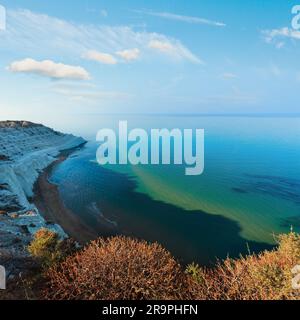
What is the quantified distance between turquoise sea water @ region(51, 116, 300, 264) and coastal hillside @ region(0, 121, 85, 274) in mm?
5619

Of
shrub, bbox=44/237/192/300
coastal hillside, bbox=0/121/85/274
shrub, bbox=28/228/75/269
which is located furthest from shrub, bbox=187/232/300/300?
coastal hillside, bbox=0/121/85/274

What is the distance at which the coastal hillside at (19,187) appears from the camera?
24069mm

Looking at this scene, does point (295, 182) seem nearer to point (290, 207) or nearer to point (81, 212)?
point (290, 207)

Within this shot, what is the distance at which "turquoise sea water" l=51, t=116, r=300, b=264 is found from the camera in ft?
120

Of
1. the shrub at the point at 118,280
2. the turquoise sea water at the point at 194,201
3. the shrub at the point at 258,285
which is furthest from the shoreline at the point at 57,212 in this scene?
the shrub at the point at 258,285

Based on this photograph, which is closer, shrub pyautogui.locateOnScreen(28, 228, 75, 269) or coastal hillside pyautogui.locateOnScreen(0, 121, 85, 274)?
shrub pyautogui.locateOnScreen(28, 228, 75, 269)

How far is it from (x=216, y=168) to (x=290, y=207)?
2943cm

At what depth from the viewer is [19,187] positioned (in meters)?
48.6

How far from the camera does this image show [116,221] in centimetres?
4025

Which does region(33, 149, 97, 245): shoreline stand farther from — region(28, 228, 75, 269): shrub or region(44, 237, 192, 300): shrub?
region(44, 237, 192, 300): shrub

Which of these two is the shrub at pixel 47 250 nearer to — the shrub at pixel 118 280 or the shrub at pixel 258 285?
the shrub at pixel 118 280

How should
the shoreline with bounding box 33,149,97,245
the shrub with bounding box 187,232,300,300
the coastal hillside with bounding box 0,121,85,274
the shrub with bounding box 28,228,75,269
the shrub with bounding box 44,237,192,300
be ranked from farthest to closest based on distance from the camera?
the shoreline with bounding box 33,149,97,245
the coastal hillside with bounding box 0,121,85,274
the shrub with bounding box 28,228,75,269
the shrub with bounding box 44,237,192,300
the shrub with bounding box 187,232,300,300

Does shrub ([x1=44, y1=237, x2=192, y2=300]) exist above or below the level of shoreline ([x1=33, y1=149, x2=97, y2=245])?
above
